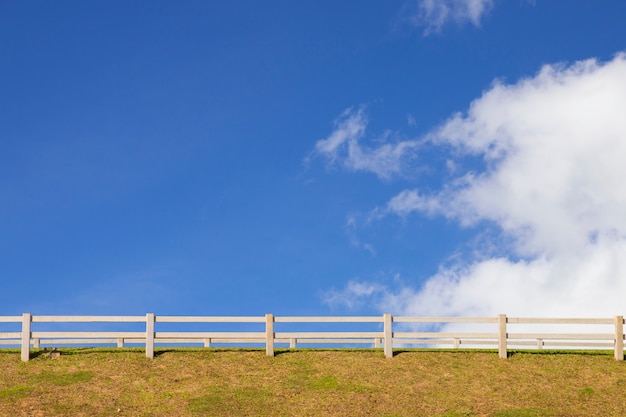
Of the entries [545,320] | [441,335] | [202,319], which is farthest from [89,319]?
[545,320]

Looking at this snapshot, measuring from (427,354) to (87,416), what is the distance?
11.9 metres

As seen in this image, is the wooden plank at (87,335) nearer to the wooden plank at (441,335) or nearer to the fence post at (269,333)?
the fence post at (269,333)

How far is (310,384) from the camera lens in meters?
22.0

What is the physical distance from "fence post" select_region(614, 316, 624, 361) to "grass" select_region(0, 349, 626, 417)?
1.65 feet

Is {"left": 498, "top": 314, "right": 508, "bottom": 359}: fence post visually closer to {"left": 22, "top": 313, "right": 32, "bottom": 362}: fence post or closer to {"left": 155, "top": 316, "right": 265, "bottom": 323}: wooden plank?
{"left": 155, "top": 316, "right": 265, "bottom": 323}: wooden plank

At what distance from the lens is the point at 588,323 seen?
83.1 ft

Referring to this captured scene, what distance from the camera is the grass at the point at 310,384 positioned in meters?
20.4

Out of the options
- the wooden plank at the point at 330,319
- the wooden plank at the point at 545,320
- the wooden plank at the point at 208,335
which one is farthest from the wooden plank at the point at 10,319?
the wooden plank at the point at 545,320

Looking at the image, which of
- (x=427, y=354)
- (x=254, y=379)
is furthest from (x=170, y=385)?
(x=427, y=354)

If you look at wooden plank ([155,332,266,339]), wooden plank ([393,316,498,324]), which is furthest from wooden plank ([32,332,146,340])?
wooden plank ([393,316,498,324])

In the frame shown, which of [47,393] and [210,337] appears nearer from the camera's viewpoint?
[47,393]

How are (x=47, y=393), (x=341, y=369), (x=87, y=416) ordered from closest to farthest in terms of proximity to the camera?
(x=87, y=416)
(x=47, y=393)
(x=341, y=369)

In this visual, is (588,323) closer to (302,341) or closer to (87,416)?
(302,341)

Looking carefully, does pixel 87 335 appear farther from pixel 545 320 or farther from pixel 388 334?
pixel 545 320
